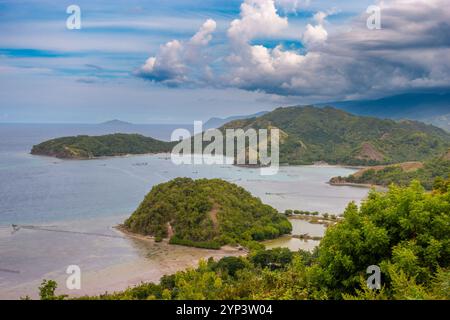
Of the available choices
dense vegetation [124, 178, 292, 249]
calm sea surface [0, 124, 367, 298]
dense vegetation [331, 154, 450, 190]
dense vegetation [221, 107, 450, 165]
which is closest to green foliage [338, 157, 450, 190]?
dense vegetation [331, 154, 450, 190]

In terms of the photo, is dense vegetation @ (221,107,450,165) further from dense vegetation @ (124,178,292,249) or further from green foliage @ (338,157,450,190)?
dense vegetation @ (124,178,292,249)

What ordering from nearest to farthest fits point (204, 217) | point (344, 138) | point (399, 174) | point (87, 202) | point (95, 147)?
point (204, 217) < point (87, 202) < point (399, 174) < point (95, 147) < point (344, 138)

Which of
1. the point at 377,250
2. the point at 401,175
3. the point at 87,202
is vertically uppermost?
the point at 377,250

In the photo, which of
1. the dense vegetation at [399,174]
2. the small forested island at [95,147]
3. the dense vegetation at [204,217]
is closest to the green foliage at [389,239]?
the dense vegetation at [204,217]

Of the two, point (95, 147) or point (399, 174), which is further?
point (95, 147)

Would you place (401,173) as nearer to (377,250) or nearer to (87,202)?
(87,202)

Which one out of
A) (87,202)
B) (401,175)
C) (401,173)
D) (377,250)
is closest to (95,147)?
(87,202)

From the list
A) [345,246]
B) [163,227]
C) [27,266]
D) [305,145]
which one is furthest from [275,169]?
[345,246]

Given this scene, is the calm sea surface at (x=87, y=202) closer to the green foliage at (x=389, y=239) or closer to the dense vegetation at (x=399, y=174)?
the dense vegetation at (x=399, y=174)
